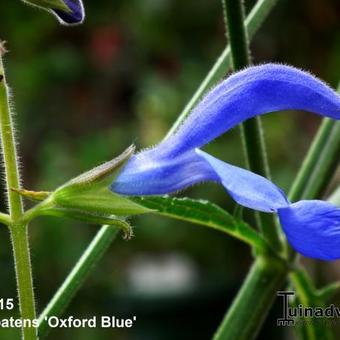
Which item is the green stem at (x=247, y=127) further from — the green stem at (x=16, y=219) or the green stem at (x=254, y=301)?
the green stem at (x=16, y=219)

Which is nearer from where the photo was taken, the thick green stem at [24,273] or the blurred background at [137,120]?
the thick green stem at [24,273]

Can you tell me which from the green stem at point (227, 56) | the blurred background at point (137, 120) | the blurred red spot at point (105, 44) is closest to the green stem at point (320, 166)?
the green stem at point (227, 56)

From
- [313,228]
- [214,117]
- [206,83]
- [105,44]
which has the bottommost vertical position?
[313,228]

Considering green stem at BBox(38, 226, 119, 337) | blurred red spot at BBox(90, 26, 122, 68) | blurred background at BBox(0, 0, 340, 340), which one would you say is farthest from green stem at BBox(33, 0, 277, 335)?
blurred red spot at BBox(90, 26, 122, 68)

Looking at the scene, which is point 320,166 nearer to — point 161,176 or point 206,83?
point 206,83

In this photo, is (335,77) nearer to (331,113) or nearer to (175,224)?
(175,224)

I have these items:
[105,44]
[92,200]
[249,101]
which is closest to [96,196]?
[92,200]
